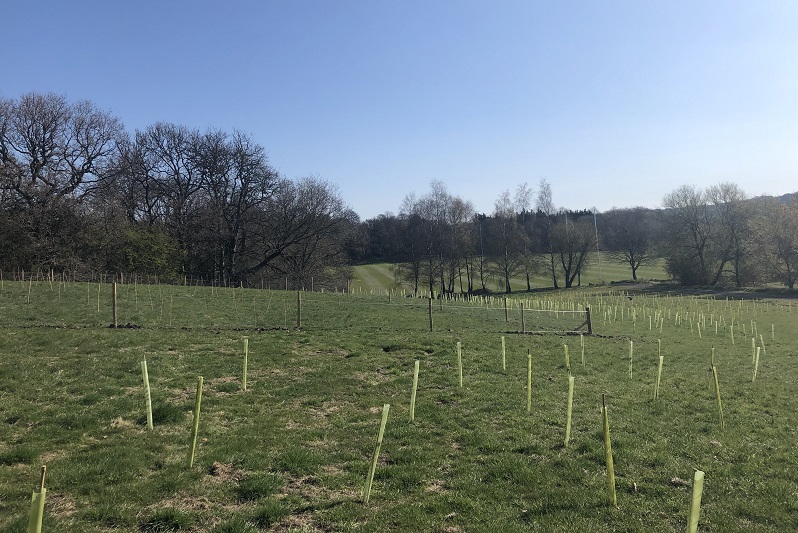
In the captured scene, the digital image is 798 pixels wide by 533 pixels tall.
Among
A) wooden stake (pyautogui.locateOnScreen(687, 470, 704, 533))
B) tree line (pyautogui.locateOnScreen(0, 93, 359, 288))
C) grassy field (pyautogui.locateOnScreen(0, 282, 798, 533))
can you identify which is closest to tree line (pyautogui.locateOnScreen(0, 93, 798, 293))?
tree line (pyautogui.locateOnScreen(0, 93, 359, 288))

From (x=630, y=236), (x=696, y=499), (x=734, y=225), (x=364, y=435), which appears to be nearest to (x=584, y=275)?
(x=630, y=236)

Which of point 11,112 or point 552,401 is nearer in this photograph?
point 552,401

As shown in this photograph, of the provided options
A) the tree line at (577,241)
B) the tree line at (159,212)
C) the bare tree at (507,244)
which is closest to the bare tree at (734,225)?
the tree line at (577,241)

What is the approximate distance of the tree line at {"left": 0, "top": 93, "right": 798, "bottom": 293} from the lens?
38.5 meters

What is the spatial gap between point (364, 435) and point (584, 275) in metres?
81.0

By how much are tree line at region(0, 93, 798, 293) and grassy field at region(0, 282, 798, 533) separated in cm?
2557

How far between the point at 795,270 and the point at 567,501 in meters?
70.7

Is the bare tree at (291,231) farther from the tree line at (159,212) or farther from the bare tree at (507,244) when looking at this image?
the bare tree at (507,244)

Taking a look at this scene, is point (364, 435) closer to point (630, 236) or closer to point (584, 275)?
point (584, 275)

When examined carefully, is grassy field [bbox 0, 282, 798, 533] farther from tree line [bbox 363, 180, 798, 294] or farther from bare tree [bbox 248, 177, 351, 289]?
tree line [bbox 363, 180, 798, 294]

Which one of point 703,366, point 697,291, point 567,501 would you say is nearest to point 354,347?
point 567,501

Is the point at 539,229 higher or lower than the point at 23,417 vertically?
higher

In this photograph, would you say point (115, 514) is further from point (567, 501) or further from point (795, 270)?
point (795, 270)

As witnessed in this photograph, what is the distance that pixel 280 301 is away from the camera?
29.5 meters
